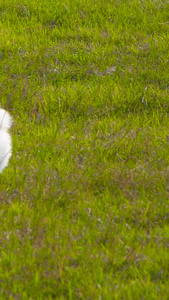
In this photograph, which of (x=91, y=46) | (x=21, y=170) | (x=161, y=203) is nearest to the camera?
(x=161, y=203)

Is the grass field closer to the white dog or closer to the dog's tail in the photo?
the white dog

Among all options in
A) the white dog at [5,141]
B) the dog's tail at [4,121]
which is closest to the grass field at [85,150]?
the white dog at [5,141]

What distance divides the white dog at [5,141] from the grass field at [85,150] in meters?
0.09

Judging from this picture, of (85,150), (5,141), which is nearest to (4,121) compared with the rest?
(5,141)

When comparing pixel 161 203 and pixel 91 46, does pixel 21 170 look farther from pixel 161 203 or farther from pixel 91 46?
pixel 91 46

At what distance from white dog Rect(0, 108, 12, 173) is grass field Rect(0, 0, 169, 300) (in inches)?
3.5

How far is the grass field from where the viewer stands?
3.63 m

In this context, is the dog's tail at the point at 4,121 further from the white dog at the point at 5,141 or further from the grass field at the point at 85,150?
the grass field at the point at 85,150

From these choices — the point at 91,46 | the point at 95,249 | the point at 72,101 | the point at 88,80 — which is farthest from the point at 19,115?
the point at 95,249

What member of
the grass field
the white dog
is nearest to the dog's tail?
the white dog

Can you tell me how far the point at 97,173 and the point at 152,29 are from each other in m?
Result: 4.02

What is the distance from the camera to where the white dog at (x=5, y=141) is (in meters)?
4.93

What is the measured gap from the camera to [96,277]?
355cm

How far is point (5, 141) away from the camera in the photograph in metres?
5.08
